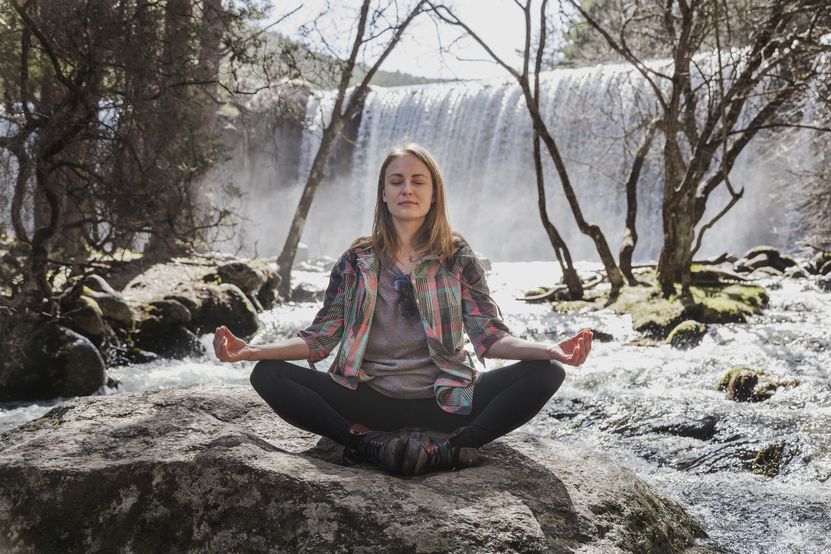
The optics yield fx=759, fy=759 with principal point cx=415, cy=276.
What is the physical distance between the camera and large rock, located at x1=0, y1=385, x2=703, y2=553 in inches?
75.8

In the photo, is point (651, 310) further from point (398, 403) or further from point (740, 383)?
point (398, 403)

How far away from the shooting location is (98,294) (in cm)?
686

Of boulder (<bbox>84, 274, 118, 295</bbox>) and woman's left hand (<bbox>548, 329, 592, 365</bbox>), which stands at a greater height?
woman's left hand (<bbox>548, 329, 592, 365</bbox>)

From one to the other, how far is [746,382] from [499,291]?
6852mm

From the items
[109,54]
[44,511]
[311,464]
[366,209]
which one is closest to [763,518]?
[311,464]

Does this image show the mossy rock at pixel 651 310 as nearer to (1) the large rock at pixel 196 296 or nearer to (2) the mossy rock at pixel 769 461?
(2) the mossy rock at pixel 769 461

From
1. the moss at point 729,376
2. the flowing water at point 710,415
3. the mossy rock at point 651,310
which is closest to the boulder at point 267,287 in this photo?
the flowing water at point 710,415

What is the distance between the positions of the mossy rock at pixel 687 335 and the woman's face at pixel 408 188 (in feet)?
16.3

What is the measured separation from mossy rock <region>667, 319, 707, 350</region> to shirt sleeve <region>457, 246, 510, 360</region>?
4813 millimetres

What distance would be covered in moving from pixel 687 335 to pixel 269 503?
6028 millimetres

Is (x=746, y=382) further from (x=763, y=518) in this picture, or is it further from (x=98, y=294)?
(x=98, y=294)

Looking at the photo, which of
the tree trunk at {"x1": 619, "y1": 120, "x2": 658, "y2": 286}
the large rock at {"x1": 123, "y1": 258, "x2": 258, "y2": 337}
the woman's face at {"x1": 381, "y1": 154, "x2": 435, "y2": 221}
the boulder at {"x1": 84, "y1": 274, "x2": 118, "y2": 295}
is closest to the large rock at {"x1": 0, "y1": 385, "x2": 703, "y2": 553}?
the woman's face at {"x1": 381, "y1": 154, "x2": 435, "y2": 221}

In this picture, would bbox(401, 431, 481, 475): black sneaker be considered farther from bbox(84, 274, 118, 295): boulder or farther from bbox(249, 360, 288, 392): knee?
bbox(84, 274, 118, 295): boulder

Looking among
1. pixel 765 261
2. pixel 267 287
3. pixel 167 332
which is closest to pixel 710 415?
pixel 167 332
